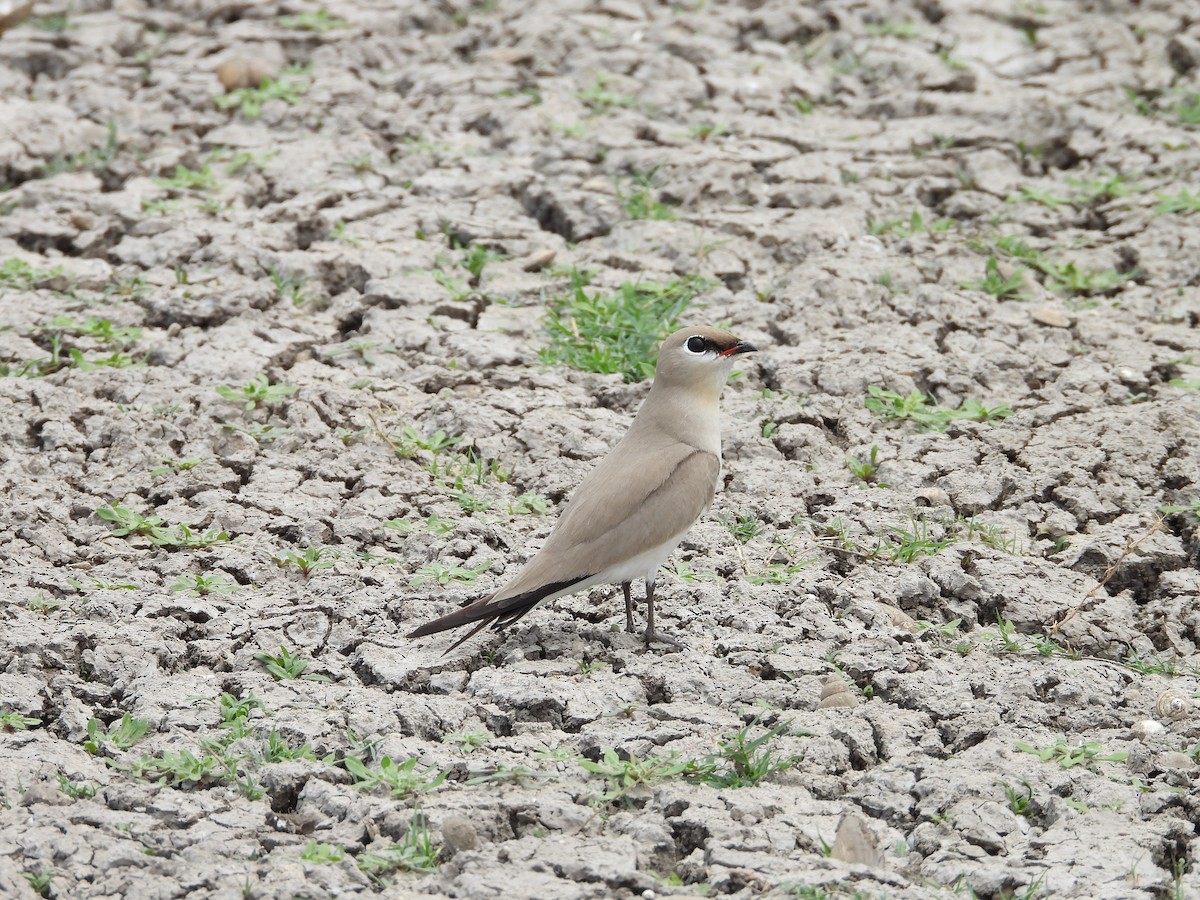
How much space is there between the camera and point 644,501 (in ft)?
13.5

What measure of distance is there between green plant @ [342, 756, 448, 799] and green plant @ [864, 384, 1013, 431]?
2.44 m

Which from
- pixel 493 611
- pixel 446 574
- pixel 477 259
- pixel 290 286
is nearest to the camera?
pixel 493 611

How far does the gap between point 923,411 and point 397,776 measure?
8.62ft

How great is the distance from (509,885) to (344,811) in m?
0.48

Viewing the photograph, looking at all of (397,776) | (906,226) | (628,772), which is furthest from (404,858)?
(906,226)

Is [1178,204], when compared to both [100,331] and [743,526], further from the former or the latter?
[100,331]

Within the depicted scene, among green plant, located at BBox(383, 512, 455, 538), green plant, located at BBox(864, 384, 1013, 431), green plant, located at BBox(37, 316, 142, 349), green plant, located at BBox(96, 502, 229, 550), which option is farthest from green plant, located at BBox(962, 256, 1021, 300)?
green plant, located at BBox(37, 316, 142, 349)

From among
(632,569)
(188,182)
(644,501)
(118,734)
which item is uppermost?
(644,501)

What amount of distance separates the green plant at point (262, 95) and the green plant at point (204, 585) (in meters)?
3.52

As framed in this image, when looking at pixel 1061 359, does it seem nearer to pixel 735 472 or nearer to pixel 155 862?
pixel 735 472

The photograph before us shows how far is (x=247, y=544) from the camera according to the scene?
14.9 ft

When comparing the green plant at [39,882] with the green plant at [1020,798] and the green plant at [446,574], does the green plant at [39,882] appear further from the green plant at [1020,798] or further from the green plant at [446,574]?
the green plant at [1020,798]

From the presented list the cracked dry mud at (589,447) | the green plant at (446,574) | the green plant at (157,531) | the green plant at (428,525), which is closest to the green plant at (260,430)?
the cracked dry mud at (589,447)

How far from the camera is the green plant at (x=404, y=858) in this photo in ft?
10.5
